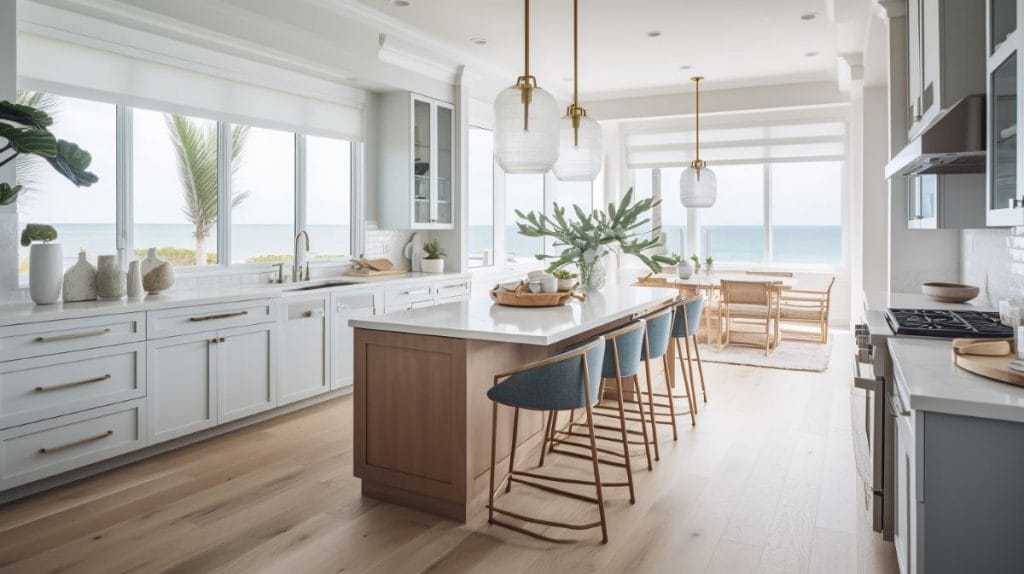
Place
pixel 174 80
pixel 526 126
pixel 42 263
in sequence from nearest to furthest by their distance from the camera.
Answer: pixel 526 126 < pixel 42 263 < pixel 174 80

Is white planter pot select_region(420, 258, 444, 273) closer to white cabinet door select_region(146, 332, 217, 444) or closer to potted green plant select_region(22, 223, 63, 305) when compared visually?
white cabinet door select_region(146, 332, 217, 444)

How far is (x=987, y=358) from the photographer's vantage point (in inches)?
75.9

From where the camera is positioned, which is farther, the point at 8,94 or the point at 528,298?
the point at 528,298

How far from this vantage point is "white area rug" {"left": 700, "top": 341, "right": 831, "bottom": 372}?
602cm

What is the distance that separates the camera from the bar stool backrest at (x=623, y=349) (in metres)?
3.08

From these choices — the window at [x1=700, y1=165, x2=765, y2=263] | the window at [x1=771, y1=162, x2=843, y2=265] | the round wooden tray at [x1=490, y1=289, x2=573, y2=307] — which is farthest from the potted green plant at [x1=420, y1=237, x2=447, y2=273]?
the window at [x1=771, y1=162, x2=843, y2=265]

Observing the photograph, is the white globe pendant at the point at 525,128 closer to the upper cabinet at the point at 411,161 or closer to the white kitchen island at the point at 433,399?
the white kitchen island at the point at 433,399

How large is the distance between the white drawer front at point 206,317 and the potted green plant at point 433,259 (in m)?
1.99

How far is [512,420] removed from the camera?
10.9 ft

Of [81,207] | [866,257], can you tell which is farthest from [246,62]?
[866,257]

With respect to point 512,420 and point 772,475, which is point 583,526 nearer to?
point 512,420

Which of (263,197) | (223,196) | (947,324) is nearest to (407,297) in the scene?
(263,197)

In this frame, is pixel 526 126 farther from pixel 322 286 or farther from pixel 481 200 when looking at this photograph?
pixel 481 200

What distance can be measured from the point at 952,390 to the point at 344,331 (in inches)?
158
